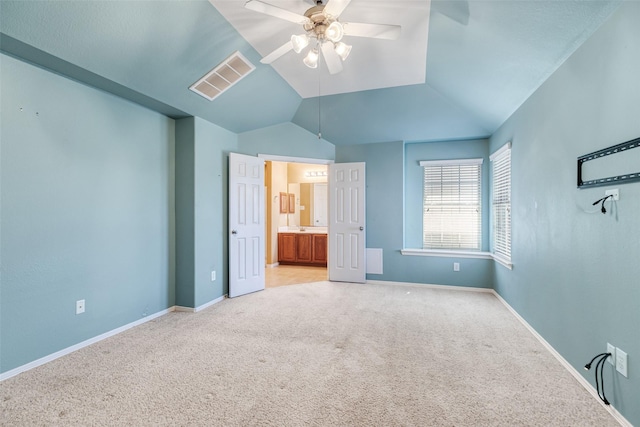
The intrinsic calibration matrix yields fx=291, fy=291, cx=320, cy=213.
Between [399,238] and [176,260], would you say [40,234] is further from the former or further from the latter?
[399,238]

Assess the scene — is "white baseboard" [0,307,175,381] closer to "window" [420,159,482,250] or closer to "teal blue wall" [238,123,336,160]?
"teal blue wall" [238,123,336,160]

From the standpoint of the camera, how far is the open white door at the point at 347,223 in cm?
489

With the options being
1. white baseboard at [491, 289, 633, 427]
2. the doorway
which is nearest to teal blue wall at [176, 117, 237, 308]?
the doorway

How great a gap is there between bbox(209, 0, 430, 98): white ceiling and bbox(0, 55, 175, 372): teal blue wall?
5.16ft

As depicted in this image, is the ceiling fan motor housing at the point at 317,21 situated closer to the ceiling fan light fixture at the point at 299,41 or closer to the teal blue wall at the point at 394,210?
the ceiling fan light fixture at the point at 299,41

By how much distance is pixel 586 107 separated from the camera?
6.56ft

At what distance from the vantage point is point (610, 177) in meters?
1.76

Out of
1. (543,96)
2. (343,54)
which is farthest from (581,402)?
A: (343,54)

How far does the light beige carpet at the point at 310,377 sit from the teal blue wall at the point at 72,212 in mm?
329

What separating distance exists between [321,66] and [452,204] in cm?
304

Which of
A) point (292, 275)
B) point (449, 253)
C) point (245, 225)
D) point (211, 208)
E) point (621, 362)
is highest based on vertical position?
point (211, 208)

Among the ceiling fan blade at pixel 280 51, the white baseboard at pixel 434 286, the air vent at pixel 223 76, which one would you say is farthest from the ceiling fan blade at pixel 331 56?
the white baseboard at pixel 434 286

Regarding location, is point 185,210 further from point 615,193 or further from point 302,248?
point 615,193

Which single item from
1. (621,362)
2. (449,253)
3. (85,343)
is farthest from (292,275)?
(621,362)
